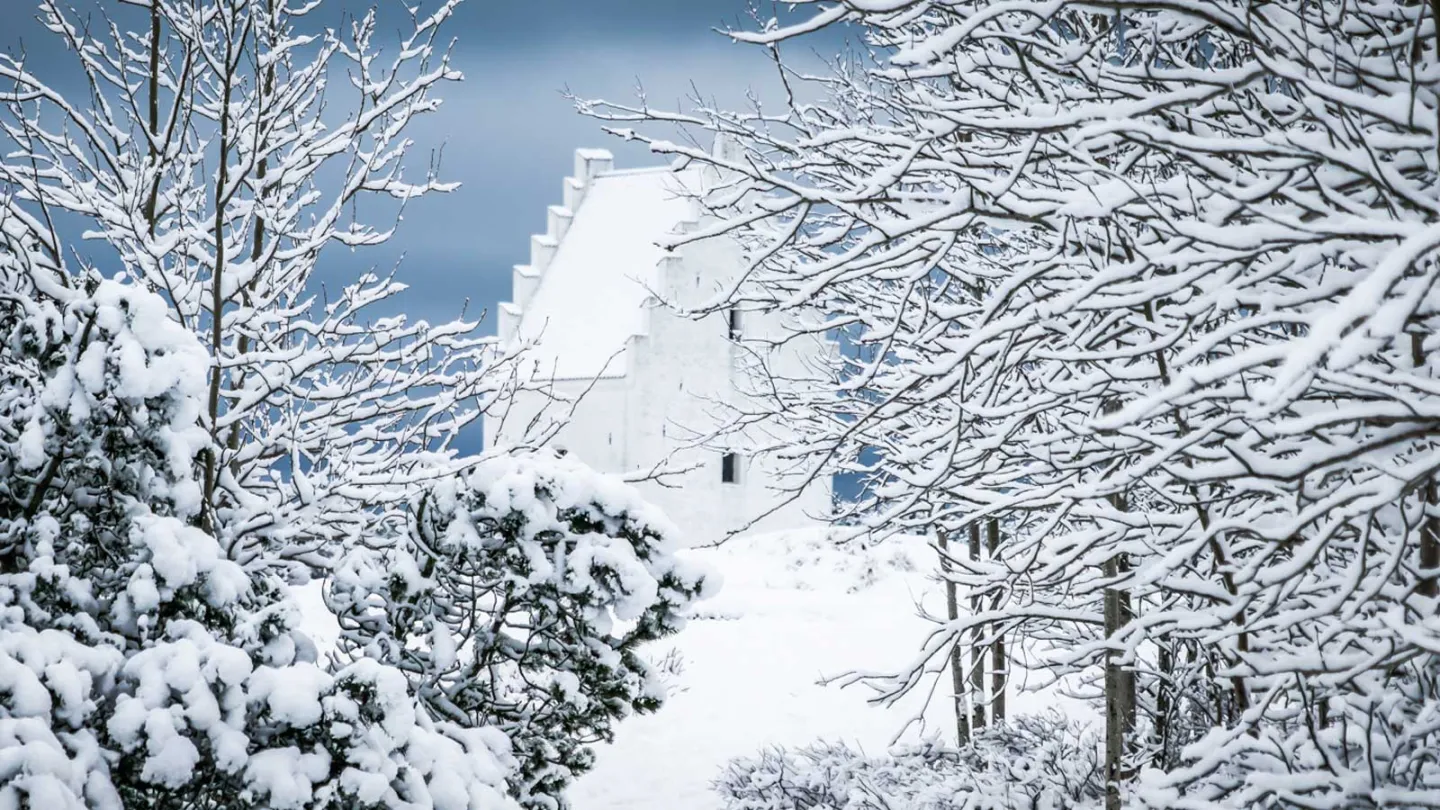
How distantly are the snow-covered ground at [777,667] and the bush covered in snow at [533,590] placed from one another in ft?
4.76

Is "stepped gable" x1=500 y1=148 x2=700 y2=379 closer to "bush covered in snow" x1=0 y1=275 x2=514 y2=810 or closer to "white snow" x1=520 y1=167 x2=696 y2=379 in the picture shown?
"white snow" x1=520 y1=167 x2=696 y2=379

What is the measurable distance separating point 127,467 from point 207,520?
2.35 feet

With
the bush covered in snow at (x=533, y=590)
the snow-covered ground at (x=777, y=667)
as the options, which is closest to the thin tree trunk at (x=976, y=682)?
the snow-covered ground at (x=777, y=667)

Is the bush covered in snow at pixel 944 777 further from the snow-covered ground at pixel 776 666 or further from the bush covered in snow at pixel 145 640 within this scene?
the bush covered in snow at pixel 145 640

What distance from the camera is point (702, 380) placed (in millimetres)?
28078

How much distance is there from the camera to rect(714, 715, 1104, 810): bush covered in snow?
645 centimetres

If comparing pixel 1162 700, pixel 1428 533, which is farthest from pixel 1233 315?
pixel 1162 700

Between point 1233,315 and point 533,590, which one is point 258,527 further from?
point 1233,315

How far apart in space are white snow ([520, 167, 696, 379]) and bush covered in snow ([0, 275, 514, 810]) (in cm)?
2125

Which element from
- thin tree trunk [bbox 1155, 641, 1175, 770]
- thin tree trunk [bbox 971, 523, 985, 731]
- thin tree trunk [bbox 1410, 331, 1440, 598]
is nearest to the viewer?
thin tree trunk [bbox 1410, 331, 1440, 598]

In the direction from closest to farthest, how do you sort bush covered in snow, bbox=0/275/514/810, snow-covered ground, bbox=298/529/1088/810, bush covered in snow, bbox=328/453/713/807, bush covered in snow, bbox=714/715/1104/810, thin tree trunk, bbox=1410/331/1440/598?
thin tree trunk, bbox=1410/331/1440/598, bush covered in snow, bbox=0/275/514/810, bush covered in snow, bbox=328/453/713/807, bush covered in snow, bbox=714/715/1104/810, snow-covered ground, bbox=298/529/1088/810

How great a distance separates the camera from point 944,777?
7.43m

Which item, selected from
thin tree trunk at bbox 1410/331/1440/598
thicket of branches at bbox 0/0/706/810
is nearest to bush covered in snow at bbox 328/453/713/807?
thicket of branches at bbox 0/0/706/810

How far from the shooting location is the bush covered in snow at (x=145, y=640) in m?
3.41
